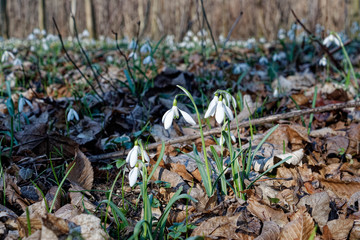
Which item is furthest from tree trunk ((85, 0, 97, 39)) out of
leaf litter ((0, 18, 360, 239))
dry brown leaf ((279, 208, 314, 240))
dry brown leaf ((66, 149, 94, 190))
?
dry brown leaf ((279, 208, 314, 240))

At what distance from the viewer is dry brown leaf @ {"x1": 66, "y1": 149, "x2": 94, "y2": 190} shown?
1.65 m

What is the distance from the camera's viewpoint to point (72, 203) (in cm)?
153

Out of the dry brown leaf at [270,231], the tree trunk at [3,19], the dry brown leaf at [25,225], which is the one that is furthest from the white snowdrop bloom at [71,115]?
the tree trunk at [3,19]

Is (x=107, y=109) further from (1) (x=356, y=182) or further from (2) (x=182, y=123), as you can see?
(1) (x=356, y=182)

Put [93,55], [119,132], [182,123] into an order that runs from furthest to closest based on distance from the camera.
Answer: [93,55] < [182,123] < [119,132]

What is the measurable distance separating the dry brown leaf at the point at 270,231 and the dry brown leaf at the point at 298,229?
23 mm

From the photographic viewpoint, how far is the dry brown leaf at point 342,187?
1.62 metres

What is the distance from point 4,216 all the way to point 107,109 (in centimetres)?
143

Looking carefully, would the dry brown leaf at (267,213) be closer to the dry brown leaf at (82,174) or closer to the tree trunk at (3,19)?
the dry brown leaf at (82,174)

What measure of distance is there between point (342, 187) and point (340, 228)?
0.38 m

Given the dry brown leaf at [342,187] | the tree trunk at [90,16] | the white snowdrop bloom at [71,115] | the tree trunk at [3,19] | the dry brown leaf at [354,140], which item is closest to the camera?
the dry brown leaf at [342,187]

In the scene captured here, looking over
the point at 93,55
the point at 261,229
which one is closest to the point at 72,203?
the point at 261,229

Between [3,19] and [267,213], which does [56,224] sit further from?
[3,19]

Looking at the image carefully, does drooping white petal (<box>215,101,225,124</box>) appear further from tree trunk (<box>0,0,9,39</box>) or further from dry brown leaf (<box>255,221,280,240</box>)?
tree trunk (<box>0,0,9,39</box>)
